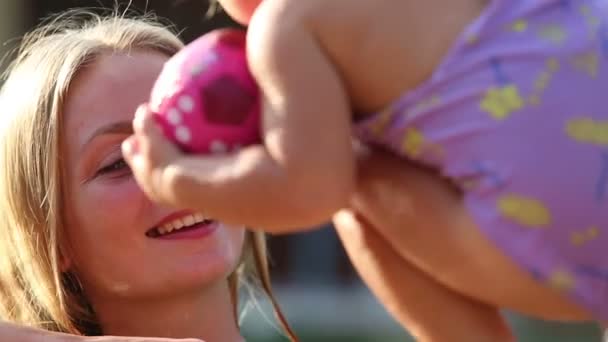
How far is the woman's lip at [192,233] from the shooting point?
1728mm

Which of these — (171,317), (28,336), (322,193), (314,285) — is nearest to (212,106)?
(322,193)

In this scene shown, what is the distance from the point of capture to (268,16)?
980 millimetres

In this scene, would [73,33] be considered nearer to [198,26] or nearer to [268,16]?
[268,16]

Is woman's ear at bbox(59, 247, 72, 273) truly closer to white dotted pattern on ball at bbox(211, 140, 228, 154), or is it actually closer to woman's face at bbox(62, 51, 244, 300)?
woman's face at bbox(62, 51, 244, 300)

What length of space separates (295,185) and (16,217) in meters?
1.03

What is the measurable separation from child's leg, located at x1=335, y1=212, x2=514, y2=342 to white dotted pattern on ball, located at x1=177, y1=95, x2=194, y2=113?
20cm

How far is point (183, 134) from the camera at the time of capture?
1.00m

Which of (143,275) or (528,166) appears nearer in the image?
(528,166)

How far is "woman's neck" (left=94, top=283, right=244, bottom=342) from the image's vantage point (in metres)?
1.80

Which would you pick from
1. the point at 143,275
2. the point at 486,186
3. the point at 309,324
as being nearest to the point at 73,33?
the point at 143,275

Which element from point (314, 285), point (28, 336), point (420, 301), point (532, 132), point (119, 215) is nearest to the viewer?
point (532, 132)

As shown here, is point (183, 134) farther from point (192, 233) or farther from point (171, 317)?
point (171, 317)

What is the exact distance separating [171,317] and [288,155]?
91 centimetres

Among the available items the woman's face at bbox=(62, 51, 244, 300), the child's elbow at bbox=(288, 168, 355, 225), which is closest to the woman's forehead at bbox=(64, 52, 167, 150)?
the woman's face at bbox=(62, 51, 244, 300)
